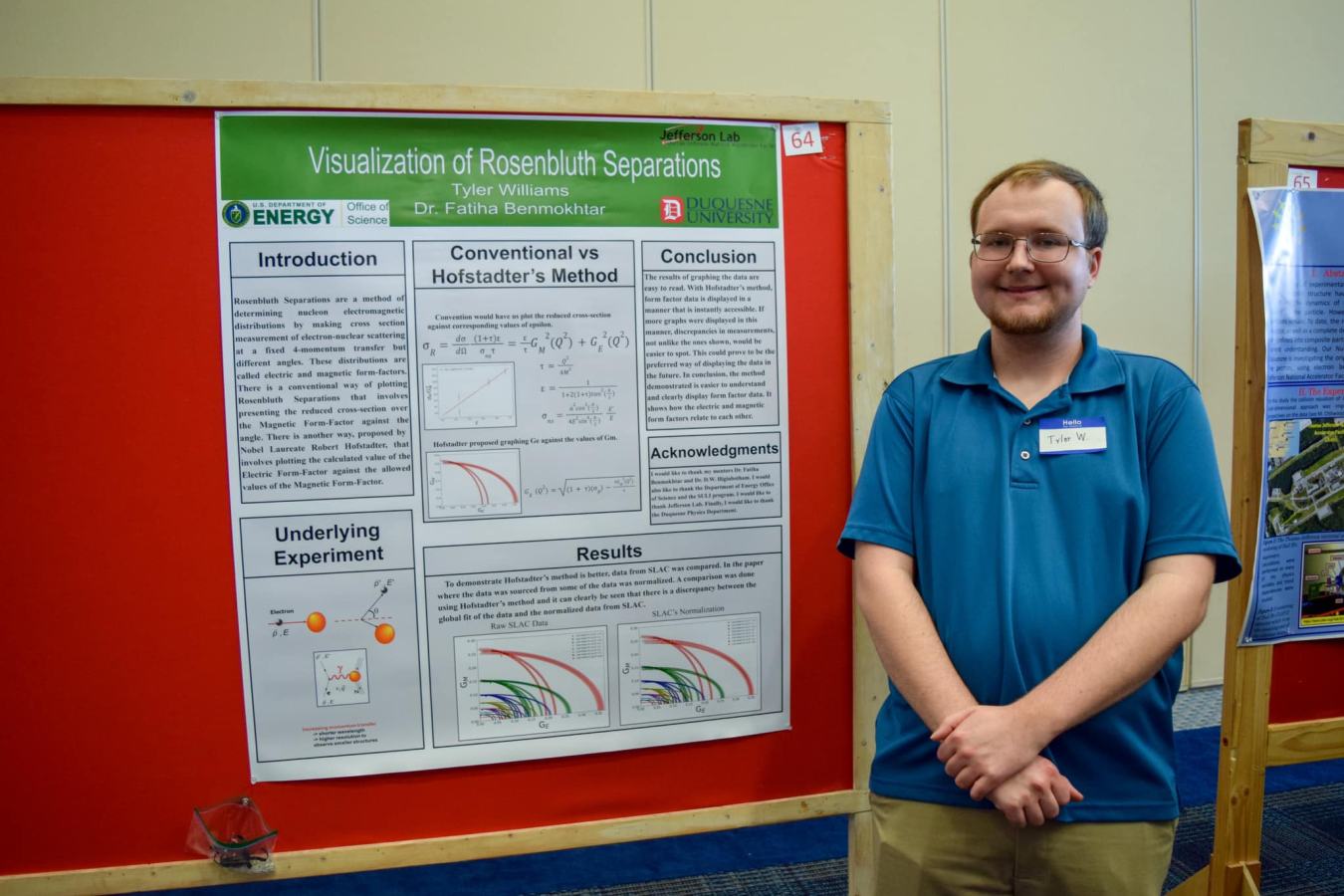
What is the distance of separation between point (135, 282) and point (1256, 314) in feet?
7.21

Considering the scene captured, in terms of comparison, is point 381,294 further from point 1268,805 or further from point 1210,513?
point 1268,805

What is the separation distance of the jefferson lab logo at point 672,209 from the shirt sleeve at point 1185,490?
2.87 feet

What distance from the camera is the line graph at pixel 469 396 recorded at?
1.54 meters

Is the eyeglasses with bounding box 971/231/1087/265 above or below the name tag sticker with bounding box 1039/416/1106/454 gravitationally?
above

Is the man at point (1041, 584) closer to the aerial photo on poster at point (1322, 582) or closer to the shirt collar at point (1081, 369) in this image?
the shirt collar at point (1081, 369)

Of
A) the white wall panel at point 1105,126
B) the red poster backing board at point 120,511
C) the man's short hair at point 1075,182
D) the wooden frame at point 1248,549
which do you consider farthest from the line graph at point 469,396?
the white wall panel at point 1105,126

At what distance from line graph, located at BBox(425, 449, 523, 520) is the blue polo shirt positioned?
627 millimetres

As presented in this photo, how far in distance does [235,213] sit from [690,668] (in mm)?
1153

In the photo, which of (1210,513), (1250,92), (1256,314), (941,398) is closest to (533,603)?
(941,398)

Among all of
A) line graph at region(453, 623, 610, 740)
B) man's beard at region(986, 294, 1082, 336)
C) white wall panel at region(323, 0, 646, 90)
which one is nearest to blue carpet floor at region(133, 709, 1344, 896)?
line graph at region(453, 623, 610, 740)

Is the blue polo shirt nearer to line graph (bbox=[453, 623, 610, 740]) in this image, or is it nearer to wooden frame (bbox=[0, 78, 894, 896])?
wooden frame (bbox=[0, 78, 894, 896])

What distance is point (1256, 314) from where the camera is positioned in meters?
1.85

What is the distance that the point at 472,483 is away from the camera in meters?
1.56

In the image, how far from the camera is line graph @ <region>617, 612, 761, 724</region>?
64.2 inches
